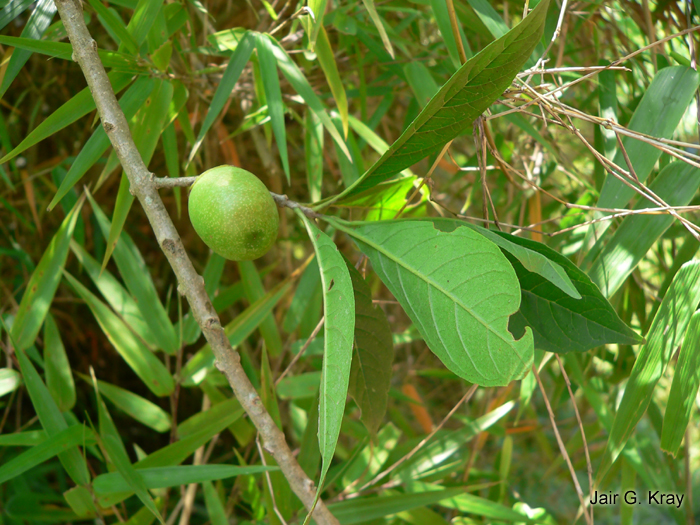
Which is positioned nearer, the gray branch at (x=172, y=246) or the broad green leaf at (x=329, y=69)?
the gray branch at (x=172, y=246)

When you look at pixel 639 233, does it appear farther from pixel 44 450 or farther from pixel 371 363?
pixel 44 450

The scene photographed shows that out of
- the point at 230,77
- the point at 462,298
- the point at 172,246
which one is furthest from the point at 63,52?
the point at 462,298

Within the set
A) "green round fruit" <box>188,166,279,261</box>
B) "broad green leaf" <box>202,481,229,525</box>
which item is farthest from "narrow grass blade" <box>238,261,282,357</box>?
"green round fruit" <box>188,166,279,261</box>

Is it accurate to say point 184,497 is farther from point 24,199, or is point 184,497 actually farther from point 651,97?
point 651,97

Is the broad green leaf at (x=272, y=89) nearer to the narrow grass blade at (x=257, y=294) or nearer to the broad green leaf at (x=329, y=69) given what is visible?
the broad green leaf at (x=329, y=69)

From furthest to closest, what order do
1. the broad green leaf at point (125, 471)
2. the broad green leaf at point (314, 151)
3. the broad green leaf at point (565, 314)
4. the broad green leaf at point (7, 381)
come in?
the broad green leaf at point (314, 151) → the broad green leaf at point (7, 381) → the broad green leaf at point (125, 471) → the broad green leaf at point (565, 314)

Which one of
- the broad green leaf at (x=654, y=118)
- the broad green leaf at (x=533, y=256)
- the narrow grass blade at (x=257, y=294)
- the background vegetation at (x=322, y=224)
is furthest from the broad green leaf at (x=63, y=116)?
the broad green leaf at (x=654, y=118)

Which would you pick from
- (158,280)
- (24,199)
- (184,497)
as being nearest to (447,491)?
(184,497)
